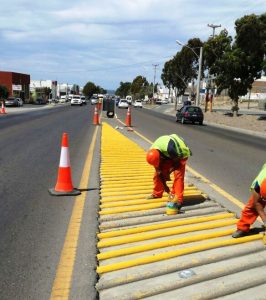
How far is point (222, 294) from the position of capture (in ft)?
12.4

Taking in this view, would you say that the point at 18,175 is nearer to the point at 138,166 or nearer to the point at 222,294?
the point at 138,166

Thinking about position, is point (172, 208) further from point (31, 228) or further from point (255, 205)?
point (31, 228)

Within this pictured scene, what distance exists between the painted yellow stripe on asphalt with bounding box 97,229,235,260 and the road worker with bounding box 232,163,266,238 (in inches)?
7.5

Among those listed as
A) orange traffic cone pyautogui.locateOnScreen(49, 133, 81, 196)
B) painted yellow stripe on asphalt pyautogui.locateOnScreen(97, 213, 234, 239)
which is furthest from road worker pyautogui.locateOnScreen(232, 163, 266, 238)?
orange traffic cone pyautogui.locateOnScreen(49, 133, 81, 196)

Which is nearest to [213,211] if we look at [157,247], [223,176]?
[157,247]

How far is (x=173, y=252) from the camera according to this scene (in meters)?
4.63

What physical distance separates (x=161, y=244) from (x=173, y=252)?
0.84ft

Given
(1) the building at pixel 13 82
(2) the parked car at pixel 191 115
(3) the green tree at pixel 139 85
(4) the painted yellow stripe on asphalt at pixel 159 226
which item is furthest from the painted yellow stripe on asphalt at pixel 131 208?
(3) the green tree at pixel 139 85

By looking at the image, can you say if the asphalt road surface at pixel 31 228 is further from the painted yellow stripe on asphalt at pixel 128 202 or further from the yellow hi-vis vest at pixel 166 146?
the yellow hi-vis vest at pixel 166 146

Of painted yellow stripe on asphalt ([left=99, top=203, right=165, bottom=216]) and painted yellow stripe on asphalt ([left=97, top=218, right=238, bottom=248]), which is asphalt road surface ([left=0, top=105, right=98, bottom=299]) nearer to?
painted yellow stripe on asphalt ([left=97, top=218, right=238, bottom=248])

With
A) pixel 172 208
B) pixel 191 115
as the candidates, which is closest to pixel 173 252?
pixel 172 208

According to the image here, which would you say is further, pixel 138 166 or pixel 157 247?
pixel 138 166

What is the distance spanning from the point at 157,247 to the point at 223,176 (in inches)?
209

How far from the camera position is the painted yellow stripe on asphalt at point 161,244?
182 inches
